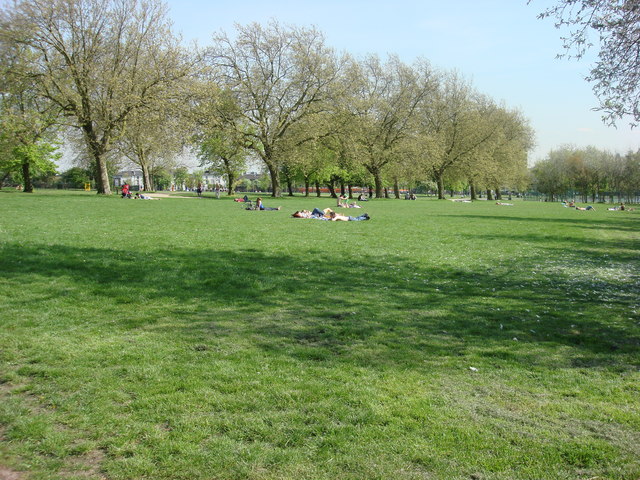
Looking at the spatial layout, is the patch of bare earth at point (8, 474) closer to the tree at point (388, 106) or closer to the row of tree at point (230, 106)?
the row of tree at point (230, 106)

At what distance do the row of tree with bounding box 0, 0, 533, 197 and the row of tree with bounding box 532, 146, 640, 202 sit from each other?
2953 cm

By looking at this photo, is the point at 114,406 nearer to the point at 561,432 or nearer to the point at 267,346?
the point at 267,346

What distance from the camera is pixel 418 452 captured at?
3.79m

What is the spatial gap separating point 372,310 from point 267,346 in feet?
8.72

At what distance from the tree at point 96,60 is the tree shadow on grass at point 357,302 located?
106ft

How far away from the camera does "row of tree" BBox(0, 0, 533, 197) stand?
3894 cm

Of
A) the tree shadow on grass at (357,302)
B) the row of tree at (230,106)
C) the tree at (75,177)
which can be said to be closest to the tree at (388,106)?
the row of tree at (230,106)

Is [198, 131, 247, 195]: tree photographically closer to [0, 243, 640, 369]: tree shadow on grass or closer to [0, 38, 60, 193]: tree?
[0, 38, 60, 193]: tree

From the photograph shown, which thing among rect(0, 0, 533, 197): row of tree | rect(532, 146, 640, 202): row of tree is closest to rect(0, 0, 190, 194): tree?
rect(0, 0, 533, 197): row of tree

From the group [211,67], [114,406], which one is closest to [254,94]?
[211,67]

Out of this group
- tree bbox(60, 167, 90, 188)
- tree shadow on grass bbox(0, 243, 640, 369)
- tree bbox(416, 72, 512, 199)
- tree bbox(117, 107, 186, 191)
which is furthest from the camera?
tree bbox(60, 167, 90, 188)

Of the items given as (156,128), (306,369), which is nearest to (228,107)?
(156,128)

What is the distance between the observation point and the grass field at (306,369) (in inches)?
147

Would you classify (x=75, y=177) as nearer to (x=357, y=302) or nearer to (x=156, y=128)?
(x=156, y=128)
